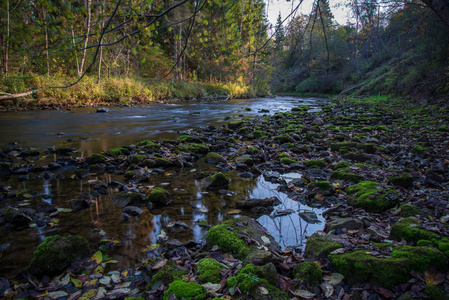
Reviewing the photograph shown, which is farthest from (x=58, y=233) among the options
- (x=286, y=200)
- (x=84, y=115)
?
(x=84, y=115)

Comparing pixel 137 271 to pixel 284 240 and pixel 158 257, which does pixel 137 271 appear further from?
pixel 284 240

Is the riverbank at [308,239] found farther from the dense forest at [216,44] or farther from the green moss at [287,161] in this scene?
the dense forest at [216,44]

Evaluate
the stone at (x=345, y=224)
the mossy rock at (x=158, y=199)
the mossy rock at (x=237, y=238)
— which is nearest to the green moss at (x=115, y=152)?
the mossy rock at (x=158, y=199)

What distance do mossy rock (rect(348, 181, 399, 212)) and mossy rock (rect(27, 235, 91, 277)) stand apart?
326 cm

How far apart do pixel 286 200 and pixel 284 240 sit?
109 centimetres

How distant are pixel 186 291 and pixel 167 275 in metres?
0.31

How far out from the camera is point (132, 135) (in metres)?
8.91

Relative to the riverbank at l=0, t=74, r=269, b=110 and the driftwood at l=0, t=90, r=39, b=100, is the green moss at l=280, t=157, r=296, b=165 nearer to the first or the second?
the riverbank at l=0, t=74, r=269, b=110

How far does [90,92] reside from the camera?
55.1 feet

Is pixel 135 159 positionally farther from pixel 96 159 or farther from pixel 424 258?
pixel 424 258

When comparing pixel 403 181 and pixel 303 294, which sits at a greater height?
pixel 403 181

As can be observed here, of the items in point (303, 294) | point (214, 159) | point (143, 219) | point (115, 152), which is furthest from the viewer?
point (115, 152)

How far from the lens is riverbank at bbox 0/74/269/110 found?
549 inches

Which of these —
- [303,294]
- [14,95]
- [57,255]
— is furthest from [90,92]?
[303,294]
